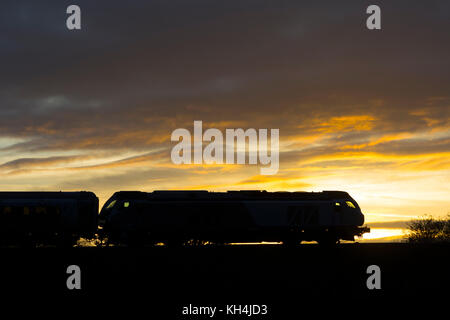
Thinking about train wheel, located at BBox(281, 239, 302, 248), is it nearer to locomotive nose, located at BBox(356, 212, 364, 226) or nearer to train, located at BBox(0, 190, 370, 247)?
train, located at BBox(0, 190, 370, 247)

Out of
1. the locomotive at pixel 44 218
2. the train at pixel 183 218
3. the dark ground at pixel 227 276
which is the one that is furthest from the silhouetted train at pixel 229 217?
the dark ground at pixel 227 276

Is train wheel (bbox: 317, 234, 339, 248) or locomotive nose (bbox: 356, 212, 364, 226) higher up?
locomotive nose (bbox: 356, 212, 364, 226)

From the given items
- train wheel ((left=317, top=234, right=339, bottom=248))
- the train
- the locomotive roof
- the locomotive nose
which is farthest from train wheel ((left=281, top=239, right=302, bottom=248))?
the locomotive nose

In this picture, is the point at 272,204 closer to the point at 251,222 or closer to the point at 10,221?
the point at 251,222

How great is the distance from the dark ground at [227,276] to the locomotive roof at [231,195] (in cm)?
1034

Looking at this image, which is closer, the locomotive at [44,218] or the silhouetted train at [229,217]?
the silhouetted train at [229,217]

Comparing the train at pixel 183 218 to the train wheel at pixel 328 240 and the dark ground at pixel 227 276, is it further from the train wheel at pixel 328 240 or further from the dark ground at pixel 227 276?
the dark ground at pixel 227 276

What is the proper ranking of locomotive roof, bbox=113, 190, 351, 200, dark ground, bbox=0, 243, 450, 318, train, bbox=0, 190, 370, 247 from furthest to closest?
locomotive roof, bbox=113, 190, 351, 200, train, bbox=0, 190, 370, 247, dark ground, bbox=0, 243, 450, 318

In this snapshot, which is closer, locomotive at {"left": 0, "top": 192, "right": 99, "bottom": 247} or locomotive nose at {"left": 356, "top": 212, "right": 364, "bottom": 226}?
locomotive at {"left": 0, "top": 192, "right": 99, "bottom": 247}

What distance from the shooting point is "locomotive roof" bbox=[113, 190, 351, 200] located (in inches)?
1598

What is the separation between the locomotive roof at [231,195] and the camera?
1598 inches

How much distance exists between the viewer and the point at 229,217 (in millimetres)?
41344
